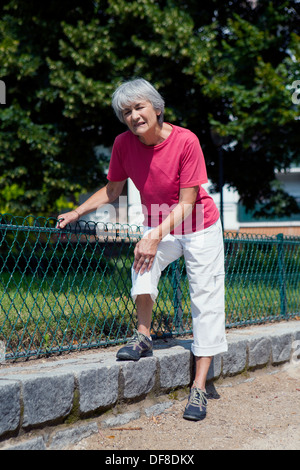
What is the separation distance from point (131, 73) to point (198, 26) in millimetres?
1805

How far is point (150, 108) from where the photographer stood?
2965mm

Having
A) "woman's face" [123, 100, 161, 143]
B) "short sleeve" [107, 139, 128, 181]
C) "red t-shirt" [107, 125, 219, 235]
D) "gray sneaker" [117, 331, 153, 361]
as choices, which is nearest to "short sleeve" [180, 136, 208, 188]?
"red t-shirt" [107, 125, 219, 235]

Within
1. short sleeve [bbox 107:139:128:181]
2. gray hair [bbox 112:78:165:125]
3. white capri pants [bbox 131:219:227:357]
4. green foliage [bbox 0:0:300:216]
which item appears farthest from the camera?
green foliage [bbox 0:0:300:216]

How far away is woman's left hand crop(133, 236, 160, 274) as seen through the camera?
2.93 meters

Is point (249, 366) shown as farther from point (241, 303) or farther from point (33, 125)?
point (33, 125)

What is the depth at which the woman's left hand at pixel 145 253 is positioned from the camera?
293 centimetres

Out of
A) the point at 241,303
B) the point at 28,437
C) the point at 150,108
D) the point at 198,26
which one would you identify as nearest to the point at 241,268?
the point at 241,303

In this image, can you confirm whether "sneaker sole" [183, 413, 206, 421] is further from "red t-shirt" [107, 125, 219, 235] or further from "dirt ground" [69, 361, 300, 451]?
"red t-shirt" [107, 125, 219, 235]

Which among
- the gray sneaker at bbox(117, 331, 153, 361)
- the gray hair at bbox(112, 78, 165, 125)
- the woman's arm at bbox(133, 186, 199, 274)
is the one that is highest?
the gray hair at bbox(112, 78, 165, 125)

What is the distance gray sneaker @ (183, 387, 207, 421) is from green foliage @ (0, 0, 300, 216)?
6.60 meters

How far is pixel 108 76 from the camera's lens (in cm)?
923

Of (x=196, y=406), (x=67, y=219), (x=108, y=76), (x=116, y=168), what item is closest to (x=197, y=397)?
(x=196, y=406)

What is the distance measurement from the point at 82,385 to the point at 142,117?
4.96 feet

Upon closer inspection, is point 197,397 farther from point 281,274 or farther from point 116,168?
point 281,274
